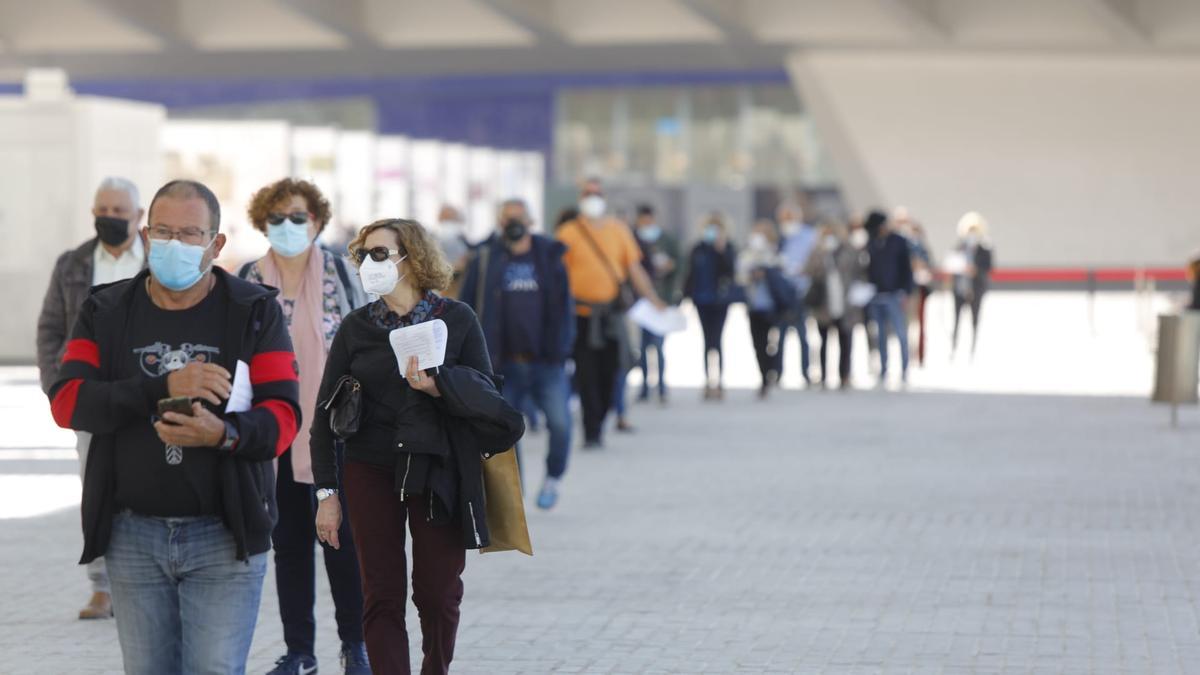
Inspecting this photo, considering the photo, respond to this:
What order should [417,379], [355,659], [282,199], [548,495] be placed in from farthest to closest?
[548,495] < [282,199] < [355,659] < [417,379]

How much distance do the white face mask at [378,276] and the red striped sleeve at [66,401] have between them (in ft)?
3.72

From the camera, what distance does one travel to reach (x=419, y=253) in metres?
5.53

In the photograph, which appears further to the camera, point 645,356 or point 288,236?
point 645,356

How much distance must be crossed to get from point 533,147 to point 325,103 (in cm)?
541

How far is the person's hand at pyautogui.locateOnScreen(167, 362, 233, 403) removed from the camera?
14.2ft

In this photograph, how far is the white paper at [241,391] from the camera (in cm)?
446

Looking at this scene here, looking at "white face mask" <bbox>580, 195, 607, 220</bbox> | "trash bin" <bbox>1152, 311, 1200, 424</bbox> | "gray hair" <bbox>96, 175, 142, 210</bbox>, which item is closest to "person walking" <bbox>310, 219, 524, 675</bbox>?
A: "gray hair" <bbox>96, 175, 142, 210</bbox>

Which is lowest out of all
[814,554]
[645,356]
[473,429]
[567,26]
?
[814,554]

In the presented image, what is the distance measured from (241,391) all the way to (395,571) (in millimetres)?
1181

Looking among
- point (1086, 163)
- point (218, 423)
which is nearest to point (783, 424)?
point (218, 423)

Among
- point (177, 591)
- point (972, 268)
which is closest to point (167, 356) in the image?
point (177, 591)

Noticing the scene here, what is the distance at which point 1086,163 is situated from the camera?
143 feet

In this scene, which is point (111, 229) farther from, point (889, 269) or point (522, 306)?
point (889, 269)

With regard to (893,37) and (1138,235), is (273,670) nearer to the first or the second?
(893,37)
